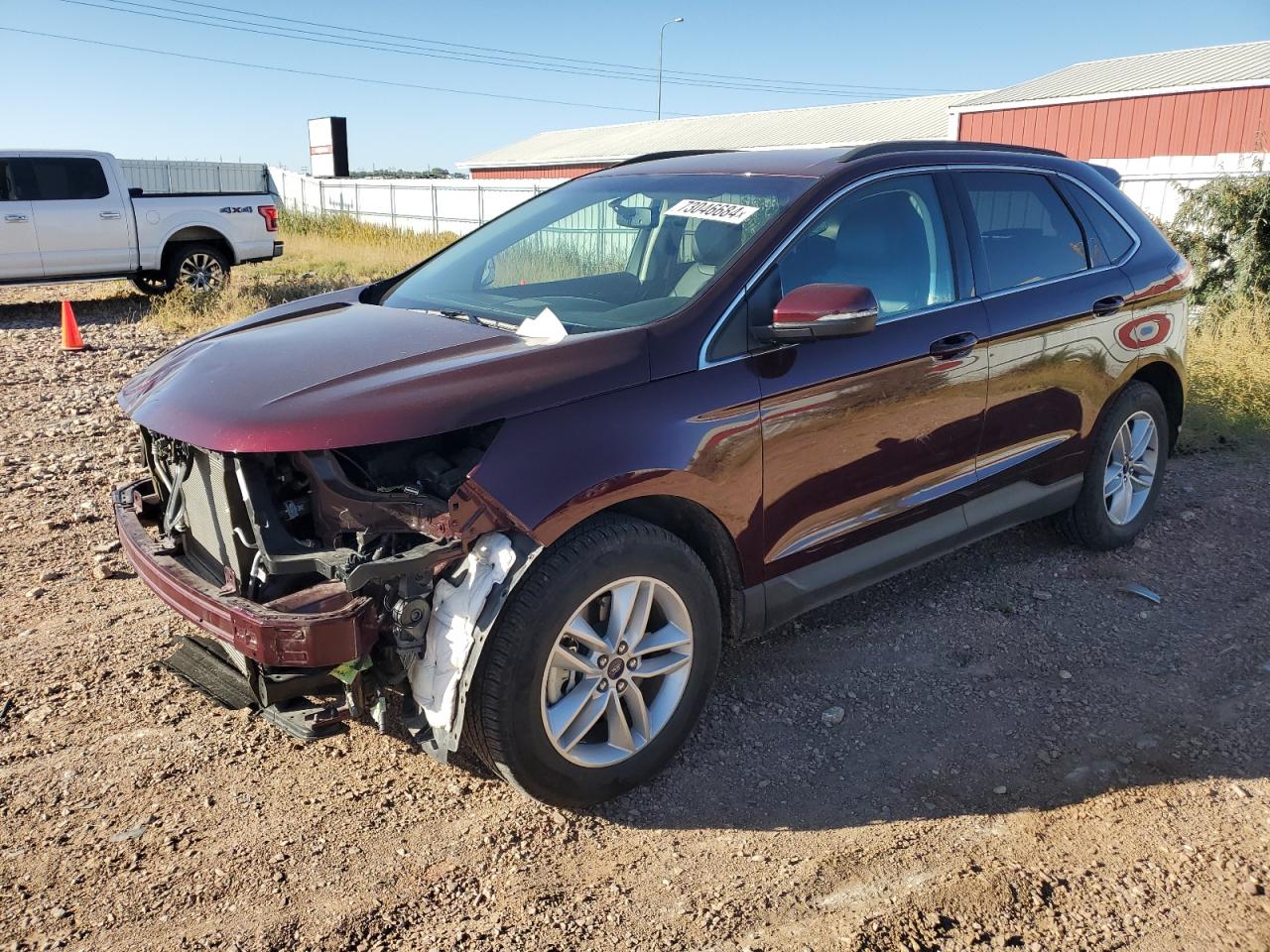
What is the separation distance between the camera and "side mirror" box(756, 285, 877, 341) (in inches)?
124

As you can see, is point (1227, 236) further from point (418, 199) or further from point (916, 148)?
point (418, 199)

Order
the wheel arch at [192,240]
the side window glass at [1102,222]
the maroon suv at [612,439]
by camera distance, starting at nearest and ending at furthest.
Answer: the maroon suv at [612,439] → the side window glass at [1102,222] → the wheel arch at [192,240]

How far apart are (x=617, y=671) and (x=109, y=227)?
41.8 feet

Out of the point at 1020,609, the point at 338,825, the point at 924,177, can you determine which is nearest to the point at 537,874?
the point at 338,825

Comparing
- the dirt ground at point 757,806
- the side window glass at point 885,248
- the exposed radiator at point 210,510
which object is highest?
the side window glass at point 885,248

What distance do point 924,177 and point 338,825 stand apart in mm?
3190

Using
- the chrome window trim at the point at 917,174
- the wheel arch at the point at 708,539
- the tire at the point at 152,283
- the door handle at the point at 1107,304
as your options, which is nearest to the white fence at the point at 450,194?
the tire at the point at 152,283

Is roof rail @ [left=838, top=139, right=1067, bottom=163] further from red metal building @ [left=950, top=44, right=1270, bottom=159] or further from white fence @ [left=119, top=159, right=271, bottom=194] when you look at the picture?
white fence @ [left=119, top=159, right=271, bottom=194]

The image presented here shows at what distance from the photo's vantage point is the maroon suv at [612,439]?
2.75m

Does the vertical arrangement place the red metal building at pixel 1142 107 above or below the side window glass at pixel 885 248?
above

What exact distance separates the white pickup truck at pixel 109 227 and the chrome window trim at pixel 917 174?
39.0ft

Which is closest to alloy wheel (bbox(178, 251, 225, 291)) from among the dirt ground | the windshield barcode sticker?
the dirt ground

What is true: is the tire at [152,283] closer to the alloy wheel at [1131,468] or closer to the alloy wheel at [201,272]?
the alloy wheel at [201,272]

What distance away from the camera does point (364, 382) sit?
2.88 meters
